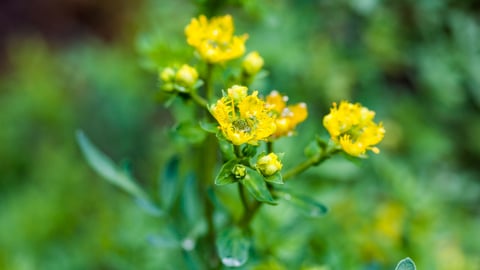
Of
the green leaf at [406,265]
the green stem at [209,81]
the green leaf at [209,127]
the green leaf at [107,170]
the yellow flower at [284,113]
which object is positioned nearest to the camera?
the green leaf at [406,265]

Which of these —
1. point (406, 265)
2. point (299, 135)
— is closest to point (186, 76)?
point (406, 265)

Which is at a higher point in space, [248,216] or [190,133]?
[190,133]

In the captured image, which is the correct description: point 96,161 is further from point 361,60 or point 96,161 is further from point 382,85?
point 382,85

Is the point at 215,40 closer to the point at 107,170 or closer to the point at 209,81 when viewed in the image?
the point at 209,81

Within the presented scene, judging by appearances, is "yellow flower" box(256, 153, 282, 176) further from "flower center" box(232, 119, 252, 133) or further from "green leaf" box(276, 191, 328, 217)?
"green leaf" box(276, 191, 328, 217)

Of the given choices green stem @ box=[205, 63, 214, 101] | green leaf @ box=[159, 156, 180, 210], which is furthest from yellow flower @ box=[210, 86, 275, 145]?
green leaf @ box=[159, 156, 180, 210]

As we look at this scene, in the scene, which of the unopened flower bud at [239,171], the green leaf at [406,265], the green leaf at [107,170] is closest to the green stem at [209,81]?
the unopened flower bud at [239,171]

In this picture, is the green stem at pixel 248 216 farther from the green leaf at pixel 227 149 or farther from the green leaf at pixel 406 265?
the green leaf at pixel 406 265
